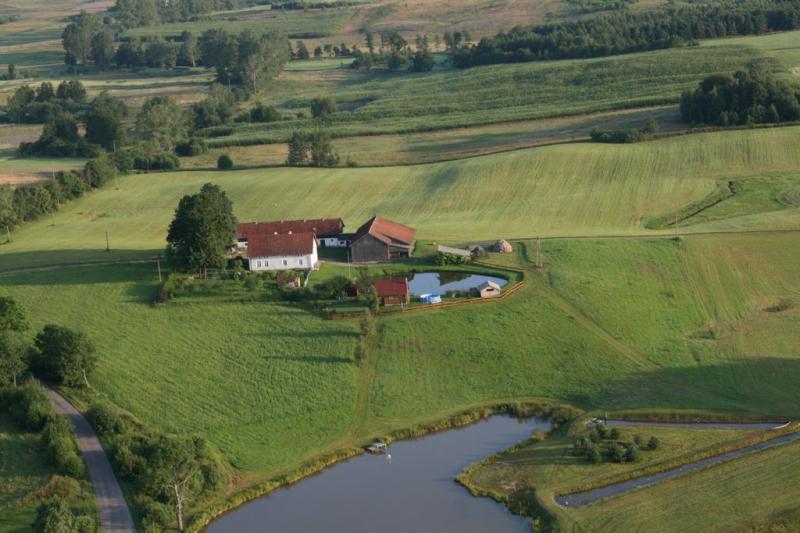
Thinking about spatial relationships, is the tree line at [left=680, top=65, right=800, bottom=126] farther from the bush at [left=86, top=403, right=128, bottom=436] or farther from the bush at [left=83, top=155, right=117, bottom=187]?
the bush at [left=86, top=403, right=128, bottom=436]

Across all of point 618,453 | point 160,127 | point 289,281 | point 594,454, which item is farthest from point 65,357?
point 160,127

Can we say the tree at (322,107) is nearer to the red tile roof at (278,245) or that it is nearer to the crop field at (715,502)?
the red tile roof at (278,245)

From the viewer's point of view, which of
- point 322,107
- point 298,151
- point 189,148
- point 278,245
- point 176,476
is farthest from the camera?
point 322,107

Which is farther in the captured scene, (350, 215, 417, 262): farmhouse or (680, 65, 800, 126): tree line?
(680, 65, 800, 126): tree line

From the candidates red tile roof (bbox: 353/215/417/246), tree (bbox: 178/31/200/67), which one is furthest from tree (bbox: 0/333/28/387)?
tree (bbox: 178/31/200/67)

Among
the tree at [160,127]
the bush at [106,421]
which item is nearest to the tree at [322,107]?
the tree at [160,127]

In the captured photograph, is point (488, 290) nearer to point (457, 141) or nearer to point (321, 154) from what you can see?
point (321, 154)

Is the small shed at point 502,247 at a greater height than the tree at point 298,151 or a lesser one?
lesser
